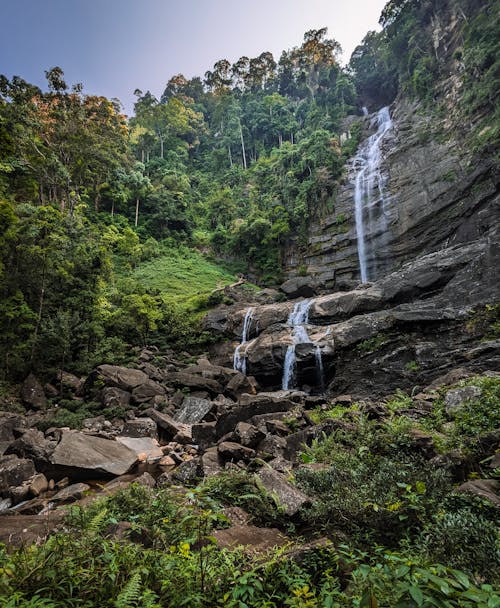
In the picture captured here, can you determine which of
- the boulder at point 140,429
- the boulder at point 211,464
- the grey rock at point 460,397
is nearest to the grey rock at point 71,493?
the boulder at point 211,464

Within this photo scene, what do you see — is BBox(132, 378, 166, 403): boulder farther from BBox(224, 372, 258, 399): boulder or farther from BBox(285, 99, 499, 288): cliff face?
BBox(285, 99, 499, 288): cliff face

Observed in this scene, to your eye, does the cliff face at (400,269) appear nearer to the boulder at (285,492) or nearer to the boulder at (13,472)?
the boulder at (285,492)

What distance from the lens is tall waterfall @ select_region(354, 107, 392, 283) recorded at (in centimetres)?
2583

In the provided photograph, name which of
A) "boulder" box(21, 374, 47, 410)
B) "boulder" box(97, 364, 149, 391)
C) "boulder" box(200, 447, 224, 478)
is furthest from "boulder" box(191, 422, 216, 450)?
"boulder" box(21, 374, 47, 410)

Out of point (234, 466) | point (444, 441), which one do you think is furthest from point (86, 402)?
point (444, 441)

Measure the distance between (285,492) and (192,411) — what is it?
8.96 metres

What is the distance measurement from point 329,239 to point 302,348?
16530 mm

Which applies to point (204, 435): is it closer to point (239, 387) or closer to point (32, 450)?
point (32, 450)

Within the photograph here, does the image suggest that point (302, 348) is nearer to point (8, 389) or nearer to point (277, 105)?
point (8, 389)

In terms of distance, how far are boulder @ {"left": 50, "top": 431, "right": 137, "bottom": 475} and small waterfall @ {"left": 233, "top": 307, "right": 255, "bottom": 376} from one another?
975cm

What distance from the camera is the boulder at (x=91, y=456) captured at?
24.3 feet

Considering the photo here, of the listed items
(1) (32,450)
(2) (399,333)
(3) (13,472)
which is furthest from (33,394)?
(2) (399,333)

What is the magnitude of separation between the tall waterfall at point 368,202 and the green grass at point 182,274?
14.1m

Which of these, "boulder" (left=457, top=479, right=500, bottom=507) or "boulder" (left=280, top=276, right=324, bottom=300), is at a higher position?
"boulder" (left=280, top=276, right=324, bottom=300)
